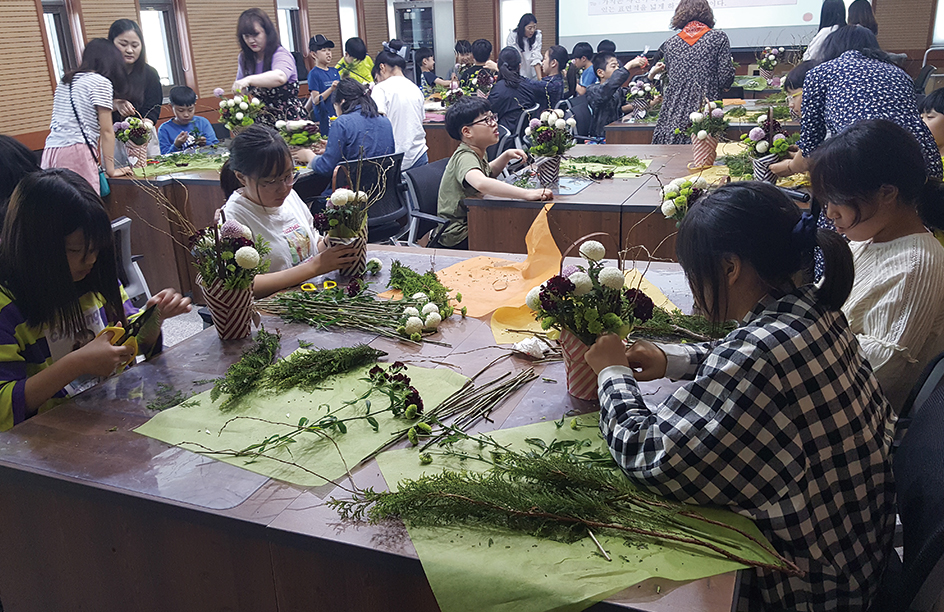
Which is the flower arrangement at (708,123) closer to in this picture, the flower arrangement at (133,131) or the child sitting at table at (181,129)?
the flower arrangement at (133,131)

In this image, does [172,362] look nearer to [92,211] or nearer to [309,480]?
[92,211]

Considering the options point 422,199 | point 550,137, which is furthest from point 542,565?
point 422,199

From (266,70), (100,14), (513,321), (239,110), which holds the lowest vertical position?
(513,321)

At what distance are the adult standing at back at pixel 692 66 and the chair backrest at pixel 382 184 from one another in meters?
2.04

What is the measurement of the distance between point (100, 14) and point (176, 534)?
7.07 meters

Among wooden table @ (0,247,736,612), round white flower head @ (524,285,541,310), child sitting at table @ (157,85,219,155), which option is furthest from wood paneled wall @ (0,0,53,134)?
round white flower head @ (524,285,541,310)

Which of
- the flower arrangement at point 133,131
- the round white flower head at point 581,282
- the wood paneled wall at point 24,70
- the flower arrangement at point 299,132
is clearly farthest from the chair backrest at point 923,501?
the wood paneled wall at point 24,70

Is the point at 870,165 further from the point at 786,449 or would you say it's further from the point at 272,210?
the point at 272,210

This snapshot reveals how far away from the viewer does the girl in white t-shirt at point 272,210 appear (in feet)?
7.54

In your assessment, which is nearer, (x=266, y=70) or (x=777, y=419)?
(x=777, y=419)

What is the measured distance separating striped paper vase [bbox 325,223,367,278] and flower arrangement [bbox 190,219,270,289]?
1.41 feet

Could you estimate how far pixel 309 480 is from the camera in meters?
1.30

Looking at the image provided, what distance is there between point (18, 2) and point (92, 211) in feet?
18.8

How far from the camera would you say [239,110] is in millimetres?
4789
